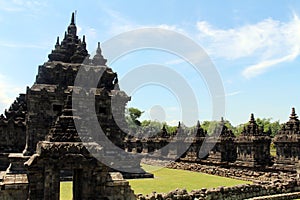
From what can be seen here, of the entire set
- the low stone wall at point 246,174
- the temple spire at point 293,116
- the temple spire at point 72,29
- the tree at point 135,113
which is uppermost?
the temple spire at point 72,29

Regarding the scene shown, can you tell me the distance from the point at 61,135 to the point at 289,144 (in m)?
16.9

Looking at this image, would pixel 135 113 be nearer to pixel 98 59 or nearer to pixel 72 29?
pixel 72 29

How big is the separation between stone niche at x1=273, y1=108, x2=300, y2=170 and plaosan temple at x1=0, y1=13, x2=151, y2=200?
9094 mm

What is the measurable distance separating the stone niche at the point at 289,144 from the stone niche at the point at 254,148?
5.76 feet

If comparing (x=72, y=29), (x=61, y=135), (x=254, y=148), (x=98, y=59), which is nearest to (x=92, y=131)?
(x=98, y=59)

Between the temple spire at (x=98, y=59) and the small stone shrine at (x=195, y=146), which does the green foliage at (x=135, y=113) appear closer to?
the small stone shrine at (x=195, y=146)

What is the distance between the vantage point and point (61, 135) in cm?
969

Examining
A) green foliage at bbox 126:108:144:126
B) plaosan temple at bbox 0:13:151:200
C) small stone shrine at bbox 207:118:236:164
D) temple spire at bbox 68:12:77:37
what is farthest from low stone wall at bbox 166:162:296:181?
green foliage at bbox 126:108:144:126

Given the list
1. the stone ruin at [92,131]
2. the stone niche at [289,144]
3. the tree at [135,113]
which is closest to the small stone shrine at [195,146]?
the stone ruin at [92,131]

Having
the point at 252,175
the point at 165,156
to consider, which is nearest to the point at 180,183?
the point at 252,175

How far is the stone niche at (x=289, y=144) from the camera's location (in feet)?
68.7

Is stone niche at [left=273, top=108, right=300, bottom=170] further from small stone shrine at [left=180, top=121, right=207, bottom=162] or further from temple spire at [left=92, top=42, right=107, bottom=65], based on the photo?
temple spire at [left=92, top=42, right=107, bottom=65]

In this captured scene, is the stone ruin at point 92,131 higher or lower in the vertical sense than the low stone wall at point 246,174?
higher

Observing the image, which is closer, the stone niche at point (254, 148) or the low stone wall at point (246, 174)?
the low stone wall at point (246, 174)
